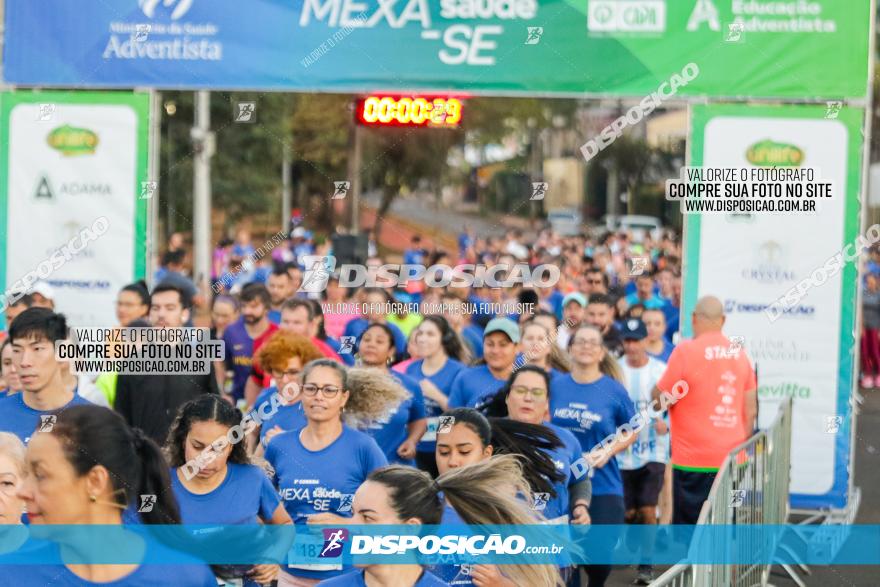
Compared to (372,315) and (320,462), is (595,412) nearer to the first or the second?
(320,462)

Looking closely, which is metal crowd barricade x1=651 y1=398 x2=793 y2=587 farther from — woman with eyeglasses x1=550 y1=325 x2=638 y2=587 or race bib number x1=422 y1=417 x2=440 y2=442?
race bib number x1=422 y1=417 x2=440 y2=442

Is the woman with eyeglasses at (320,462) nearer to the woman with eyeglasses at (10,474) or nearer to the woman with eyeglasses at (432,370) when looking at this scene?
the woman with eyeglasses at (10,474)

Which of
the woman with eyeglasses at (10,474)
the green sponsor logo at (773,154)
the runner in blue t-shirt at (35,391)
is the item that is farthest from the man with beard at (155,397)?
the green sponsor logo at (773,154)

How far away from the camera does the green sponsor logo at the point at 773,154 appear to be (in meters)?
10.3

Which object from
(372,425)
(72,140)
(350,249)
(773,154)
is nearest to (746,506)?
(372,425)

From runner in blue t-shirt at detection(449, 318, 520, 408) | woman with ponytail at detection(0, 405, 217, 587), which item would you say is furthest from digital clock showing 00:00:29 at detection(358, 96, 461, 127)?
woman with ponytail at detection(0, 405, 217, 587)

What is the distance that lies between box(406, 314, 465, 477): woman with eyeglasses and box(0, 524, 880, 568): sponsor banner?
140 cm

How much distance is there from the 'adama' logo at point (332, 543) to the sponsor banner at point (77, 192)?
5000mm

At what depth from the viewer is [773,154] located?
10.3 meters

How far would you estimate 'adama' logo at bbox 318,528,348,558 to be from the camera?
656cm

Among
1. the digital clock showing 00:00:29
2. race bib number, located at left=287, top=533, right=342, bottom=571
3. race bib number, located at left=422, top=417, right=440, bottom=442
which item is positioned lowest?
race bib number, located at left=287, top=533, right=342, bottom=571

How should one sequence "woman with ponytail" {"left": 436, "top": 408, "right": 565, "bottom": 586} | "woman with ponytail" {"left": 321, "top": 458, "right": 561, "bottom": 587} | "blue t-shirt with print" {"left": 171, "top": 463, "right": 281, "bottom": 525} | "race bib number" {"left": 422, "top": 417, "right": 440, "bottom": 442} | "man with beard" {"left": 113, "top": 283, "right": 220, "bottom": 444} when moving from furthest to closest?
"race bib number" {"left": 422, "top": 417, "right": 440, "bottom": 442} → "man with beard" {"left": 113, "top": 283, "right": 220, "bottom": 444} → "blue t-shirt with print" {"left": 171, "top": 463, "right": 281, "bottom": 525} → "woman with ponytail" {"left": 436, "top": 408, "right": 565, "bottom": 586} → "woman with ponytail" {"left": 321, "top": 458, "right": 561, "bottom": 587}

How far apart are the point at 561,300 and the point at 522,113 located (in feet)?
98.4

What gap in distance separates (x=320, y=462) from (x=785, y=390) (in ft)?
15.9
